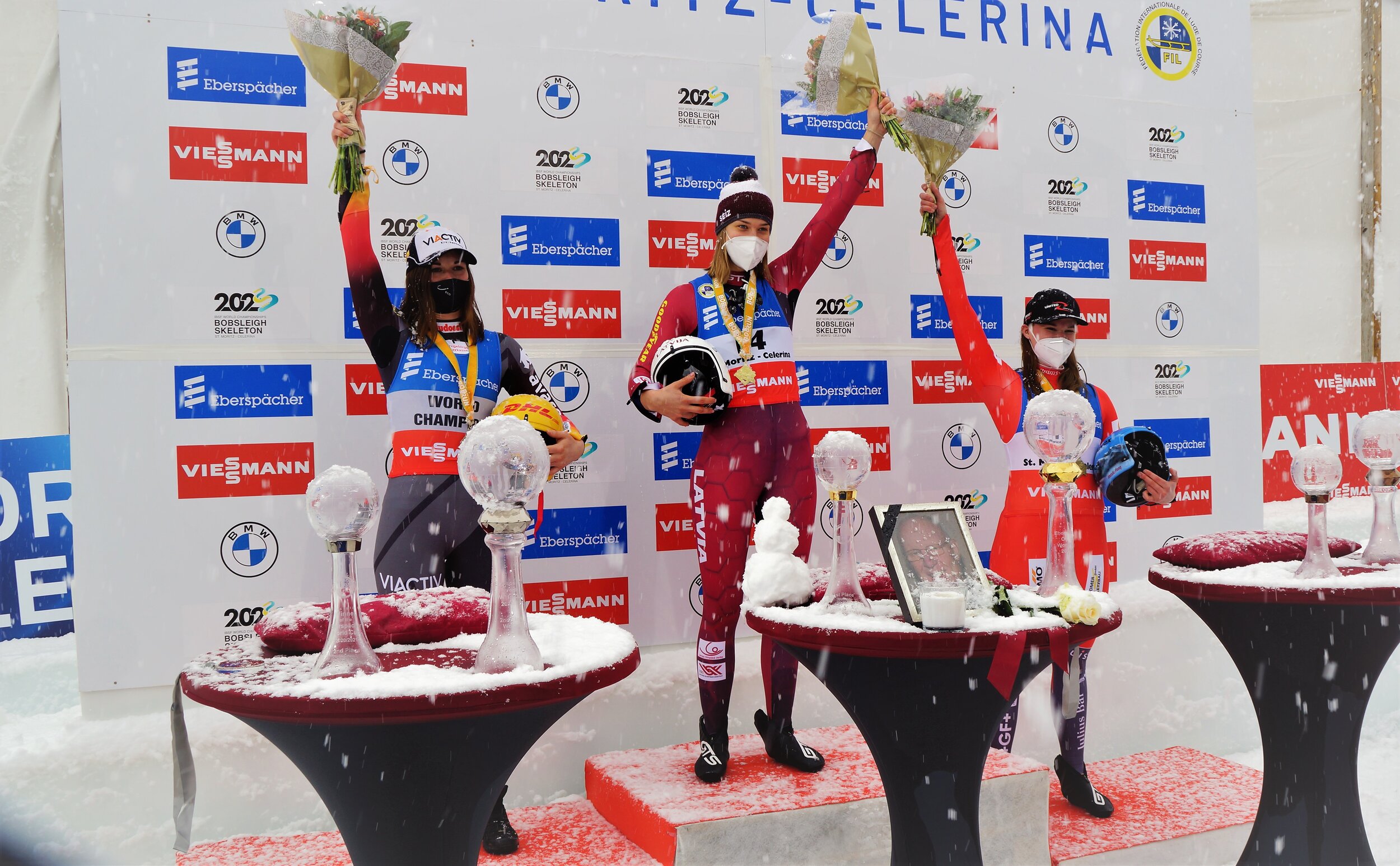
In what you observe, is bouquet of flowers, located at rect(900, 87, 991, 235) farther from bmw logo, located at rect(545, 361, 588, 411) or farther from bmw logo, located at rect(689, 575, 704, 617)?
bmw logo, located at rect(689, 575, 704, 617)

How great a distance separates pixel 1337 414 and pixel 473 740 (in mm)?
5016

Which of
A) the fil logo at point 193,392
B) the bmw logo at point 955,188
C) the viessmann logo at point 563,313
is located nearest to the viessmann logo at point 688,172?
the viessmann logo at point 563,313

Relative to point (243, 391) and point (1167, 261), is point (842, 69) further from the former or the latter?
point (243, 391)

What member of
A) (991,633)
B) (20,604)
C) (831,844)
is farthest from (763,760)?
(20,604)

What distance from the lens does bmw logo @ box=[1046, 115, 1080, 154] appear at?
4129 mm

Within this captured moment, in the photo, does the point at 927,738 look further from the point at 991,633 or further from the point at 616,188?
the point at 616,188

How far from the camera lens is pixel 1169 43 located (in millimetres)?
4328

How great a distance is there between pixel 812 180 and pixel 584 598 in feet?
6.03

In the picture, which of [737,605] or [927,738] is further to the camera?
[737,605]

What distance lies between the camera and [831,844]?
2.62m

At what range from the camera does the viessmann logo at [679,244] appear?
3.55 m

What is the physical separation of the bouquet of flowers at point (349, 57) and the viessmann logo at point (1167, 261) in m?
3.19

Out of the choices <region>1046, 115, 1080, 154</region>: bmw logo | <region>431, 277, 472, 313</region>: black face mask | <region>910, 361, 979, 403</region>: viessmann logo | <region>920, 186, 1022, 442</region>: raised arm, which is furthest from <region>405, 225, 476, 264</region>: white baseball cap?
<region>1046, 115, 1080, 154</region>: bmw logo

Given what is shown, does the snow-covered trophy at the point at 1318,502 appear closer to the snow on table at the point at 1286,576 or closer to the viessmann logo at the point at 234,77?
the snow on table at the point at 1286,576
